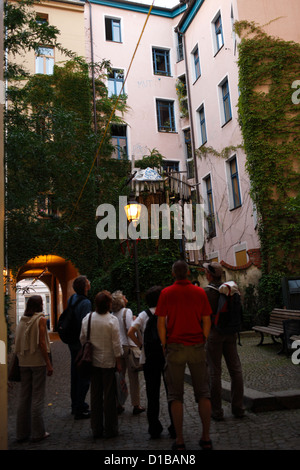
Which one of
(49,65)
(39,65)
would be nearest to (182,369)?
(49,65)

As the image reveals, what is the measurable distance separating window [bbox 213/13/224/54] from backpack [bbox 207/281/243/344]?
52.8 feet

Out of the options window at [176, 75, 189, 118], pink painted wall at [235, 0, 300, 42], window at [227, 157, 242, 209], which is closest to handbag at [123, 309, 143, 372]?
window at [227, 157, 242, 209]

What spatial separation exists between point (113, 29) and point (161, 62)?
3216mm

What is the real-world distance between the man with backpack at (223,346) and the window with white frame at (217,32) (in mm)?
16118

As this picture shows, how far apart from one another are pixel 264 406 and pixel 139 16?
23.7 m

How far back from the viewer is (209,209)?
19.6m

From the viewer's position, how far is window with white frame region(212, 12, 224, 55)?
59.9 feet

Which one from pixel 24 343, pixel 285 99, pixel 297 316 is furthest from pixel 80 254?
pixel 24 343

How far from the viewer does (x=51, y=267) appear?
25.1 m

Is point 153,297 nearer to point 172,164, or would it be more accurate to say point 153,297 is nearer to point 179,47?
point 172,164

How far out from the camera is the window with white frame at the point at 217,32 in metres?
18.3
